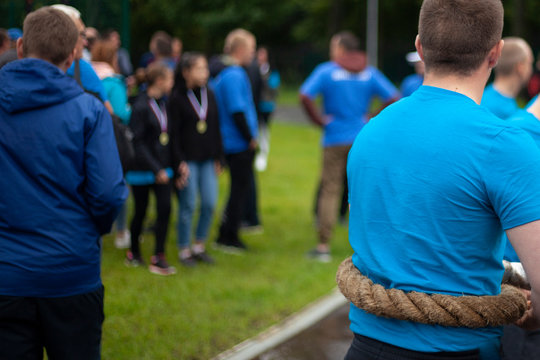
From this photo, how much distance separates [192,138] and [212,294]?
1667 mm

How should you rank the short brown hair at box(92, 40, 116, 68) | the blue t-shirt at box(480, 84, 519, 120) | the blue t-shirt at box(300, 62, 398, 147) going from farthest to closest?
the blue t-shirt at box(300, 62, 398, 147)
the short brown hair at box(92, 40, 116, 68)
the blue t-shirt at box(480, 84, 519, 120)

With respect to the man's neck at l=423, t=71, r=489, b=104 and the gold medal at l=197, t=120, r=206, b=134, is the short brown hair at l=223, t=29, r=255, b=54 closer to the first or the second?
the gold medal at l=197, t=120, r=206, b=134

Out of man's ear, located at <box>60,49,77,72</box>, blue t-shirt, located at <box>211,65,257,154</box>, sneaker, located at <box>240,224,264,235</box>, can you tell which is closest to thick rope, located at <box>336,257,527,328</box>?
man's ear, located at <box>60,49,77,72</box>

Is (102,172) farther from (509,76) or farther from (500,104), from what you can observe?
(509,76)

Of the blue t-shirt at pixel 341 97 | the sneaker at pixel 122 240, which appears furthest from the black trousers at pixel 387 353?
the sneaker at pixel 122 240

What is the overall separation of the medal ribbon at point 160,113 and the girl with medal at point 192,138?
140 millimetres

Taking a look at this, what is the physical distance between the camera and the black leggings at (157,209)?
21.2 ft

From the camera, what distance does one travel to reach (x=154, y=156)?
631cm

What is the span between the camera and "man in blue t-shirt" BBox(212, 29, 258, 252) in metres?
7.40

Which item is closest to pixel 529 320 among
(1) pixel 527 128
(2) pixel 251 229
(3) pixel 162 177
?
(1) pixel 527 128

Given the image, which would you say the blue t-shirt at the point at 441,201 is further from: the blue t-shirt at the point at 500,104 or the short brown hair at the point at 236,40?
the short brown hair at the point at 236,40

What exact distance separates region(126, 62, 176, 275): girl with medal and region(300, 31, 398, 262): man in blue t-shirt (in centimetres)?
185

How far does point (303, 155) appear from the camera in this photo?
16.2 metres

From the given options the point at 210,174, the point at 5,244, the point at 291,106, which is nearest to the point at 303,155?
the point at 210,174
